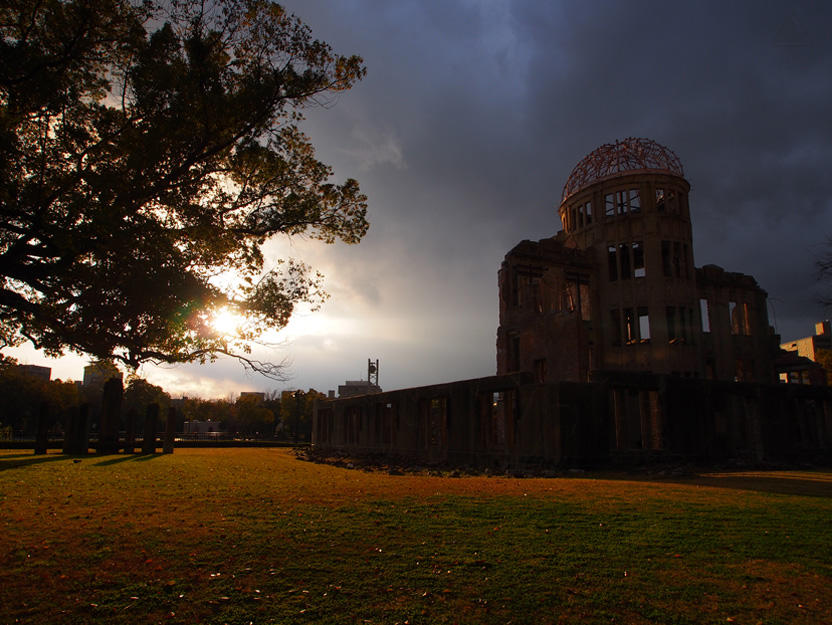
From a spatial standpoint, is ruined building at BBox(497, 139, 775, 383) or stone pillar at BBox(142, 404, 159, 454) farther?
ruined building at BBox(497, 139, 775, 383)

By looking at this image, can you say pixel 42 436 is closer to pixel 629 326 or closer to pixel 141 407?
pixel 629 326

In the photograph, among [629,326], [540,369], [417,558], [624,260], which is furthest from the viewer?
[629,326]

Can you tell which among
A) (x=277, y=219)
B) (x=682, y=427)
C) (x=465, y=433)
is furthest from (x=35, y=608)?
(x=682, y=427)

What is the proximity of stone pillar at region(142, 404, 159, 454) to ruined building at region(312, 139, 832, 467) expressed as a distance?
1160 cm

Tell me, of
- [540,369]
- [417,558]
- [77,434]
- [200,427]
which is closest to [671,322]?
[540,369]

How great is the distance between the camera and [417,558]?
638 centimetres

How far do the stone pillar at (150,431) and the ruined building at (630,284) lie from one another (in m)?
20.2

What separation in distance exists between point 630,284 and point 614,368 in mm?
5451

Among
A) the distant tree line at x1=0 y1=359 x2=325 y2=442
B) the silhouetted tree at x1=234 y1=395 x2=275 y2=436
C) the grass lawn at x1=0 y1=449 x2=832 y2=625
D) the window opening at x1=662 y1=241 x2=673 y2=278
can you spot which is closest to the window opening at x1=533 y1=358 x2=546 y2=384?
the window opening at x1=662 y1=241 x2=673 y2=278

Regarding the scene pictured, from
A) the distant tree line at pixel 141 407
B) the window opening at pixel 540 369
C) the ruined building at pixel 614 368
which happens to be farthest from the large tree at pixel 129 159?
the distant tree line at pixel 141 407

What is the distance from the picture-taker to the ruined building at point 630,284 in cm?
3384

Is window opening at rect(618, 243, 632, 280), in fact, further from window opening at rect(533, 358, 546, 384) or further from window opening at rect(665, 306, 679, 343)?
window opening at rect(533, 358, 546, 384)

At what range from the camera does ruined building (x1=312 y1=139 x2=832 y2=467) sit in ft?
66.4

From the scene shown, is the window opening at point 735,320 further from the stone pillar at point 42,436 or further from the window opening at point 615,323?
the stone pillar at point 42,436
